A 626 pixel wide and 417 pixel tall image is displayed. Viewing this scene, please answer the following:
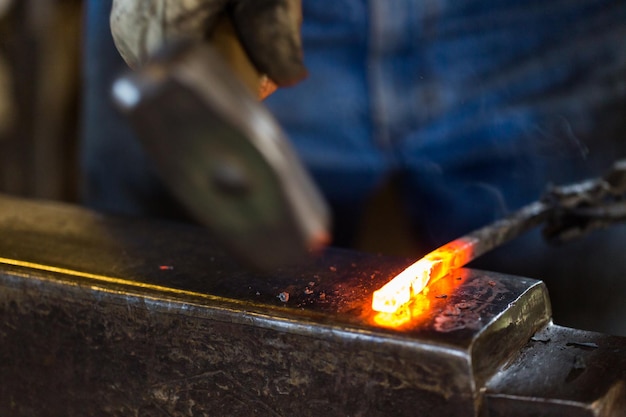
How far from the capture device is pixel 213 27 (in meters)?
1.00

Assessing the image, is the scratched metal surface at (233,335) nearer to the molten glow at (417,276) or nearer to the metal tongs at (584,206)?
the molten glow at (417,276)

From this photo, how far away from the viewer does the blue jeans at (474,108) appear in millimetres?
1659

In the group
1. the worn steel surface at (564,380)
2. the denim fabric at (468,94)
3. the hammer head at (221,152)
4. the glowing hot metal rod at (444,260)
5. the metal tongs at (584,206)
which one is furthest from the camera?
the denim fabric at (468,94)

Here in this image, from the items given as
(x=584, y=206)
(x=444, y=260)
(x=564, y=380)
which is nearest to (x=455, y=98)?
(x=584, y=206)

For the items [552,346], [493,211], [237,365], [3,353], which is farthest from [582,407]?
[493,211]

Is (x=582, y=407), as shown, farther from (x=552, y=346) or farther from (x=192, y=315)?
(x=192, y=315)

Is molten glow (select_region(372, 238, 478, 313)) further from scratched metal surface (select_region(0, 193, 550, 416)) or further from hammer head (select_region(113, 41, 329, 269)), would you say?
hammer head (select_region(113, 41, 329, 269))

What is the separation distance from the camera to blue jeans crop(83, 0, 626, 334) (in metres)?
1.66

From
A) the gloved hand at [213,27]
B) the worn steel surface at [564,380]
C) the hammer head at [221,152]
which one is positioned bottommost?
the worn steel surface at [564,380]

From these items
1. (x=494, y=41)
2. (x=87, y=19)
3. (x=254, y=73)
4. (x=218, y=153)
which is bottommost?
(x=218, y=153)

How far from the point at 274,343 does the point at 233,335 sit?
0.05 meters

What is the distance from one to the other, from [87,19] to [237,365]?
1232 mm

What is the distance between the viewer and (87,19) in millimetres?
1926

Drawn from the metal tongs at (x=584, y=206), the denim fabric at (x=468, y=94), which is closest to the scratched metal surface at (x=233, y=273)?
the metal tongs at (x=584, y=206)
